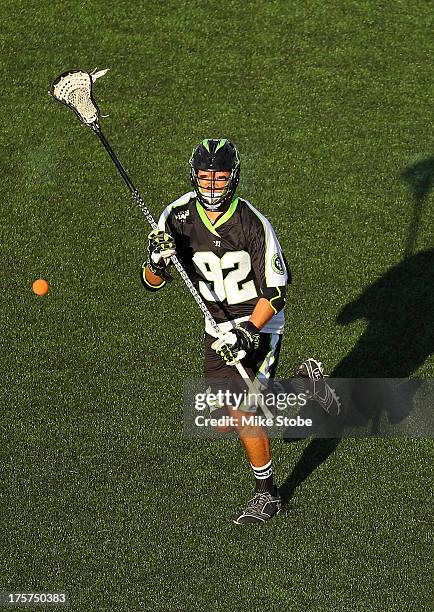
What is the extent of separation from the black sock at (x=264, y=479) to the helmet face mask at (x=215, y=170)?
2.22 metres

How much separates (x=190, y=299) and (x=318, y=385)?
1880 millimetres

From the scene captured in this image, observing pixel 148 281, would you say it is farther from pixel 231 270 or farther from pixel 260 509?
pixel 260 509

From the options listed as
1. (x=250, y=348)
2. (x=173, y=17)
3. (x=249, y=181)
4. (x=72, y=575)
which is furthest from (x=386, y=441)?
(x=173, y=17)

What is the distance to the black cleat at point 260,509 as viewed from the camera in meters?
8.32

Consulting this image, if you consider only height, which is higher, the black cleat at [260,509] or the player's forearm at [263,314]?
the player's forearm at [263,314]

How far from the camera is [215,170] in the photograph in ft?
24.8

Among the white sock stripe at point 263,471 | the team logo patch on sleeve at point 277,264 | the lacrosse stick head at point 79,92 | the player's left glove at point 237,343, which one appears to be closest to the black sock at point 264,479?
the white sock stripe at point 263,471

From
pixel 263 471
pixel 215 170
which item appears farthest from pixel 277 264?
pixel 263 471

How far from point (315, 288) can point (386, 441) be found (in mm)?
2098

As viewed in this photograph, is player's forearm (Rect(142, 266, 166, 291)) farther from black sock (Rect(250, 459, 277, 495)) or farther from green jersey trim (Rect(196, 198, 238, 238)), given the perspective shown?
black sock (Rect(250, 459, 277, 495))

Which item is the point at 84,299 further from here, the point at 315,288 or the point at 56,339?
the point at 315,288

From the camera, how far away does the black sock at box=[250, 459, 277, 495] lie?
27.4 feet

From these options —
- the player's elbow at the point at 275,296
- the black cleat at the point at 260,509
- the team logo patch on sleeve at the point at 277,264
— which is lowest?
the black cleat at the point at 260,509

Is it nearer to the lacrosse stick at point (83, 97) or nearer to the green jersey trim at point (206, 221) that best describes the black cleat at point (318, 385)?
the lacrosse stick at point (83, 97)
